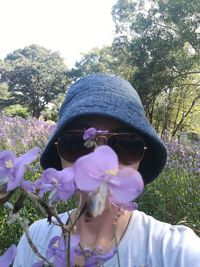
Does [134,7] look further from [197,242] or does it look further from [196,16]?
[197,242]

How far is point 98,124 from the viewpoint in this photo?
55.6 inches

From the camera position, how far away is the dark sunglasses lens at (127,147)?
1271mm

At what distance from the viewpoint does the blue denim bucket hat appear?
1.31 m

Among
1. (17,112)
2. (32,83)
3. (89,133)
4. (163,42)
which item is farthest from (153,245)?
(32,83)

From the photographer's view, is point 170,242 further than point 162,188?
No

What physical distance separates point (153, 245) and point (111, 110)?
0.44 metres

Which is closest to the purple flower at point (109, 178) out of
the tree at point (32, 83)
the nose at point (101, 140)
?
the nose at point (101, 140)

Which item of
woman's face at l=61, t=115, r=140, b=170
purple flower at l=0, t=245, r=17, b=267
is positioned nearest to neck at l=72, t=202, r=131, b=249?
woman's face at l=61, t=115, r=140, b=170

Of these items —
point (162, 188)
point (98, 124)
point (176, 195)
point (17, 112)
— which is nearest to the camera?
point (98, 124)

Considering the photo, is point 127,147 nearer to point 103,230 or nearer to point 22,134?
point 103,230

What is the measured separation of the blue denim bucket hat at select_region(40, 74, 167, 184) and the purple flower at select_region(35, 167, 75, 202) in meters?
0.66

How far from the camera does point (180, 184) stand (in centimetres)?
535

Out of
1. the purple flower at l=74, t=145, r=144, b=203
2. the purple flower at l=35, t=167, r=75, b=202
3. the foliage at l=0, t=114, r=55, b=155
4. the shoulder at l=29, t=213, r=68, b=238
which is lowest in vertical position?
the foliage at l=0, t=114, r=55, b=155

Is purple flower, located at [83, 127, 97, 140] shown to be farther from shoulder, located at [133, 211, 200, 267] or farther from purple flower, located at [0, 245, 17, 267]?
shoulder, located at [133, 211, 200, 267]
